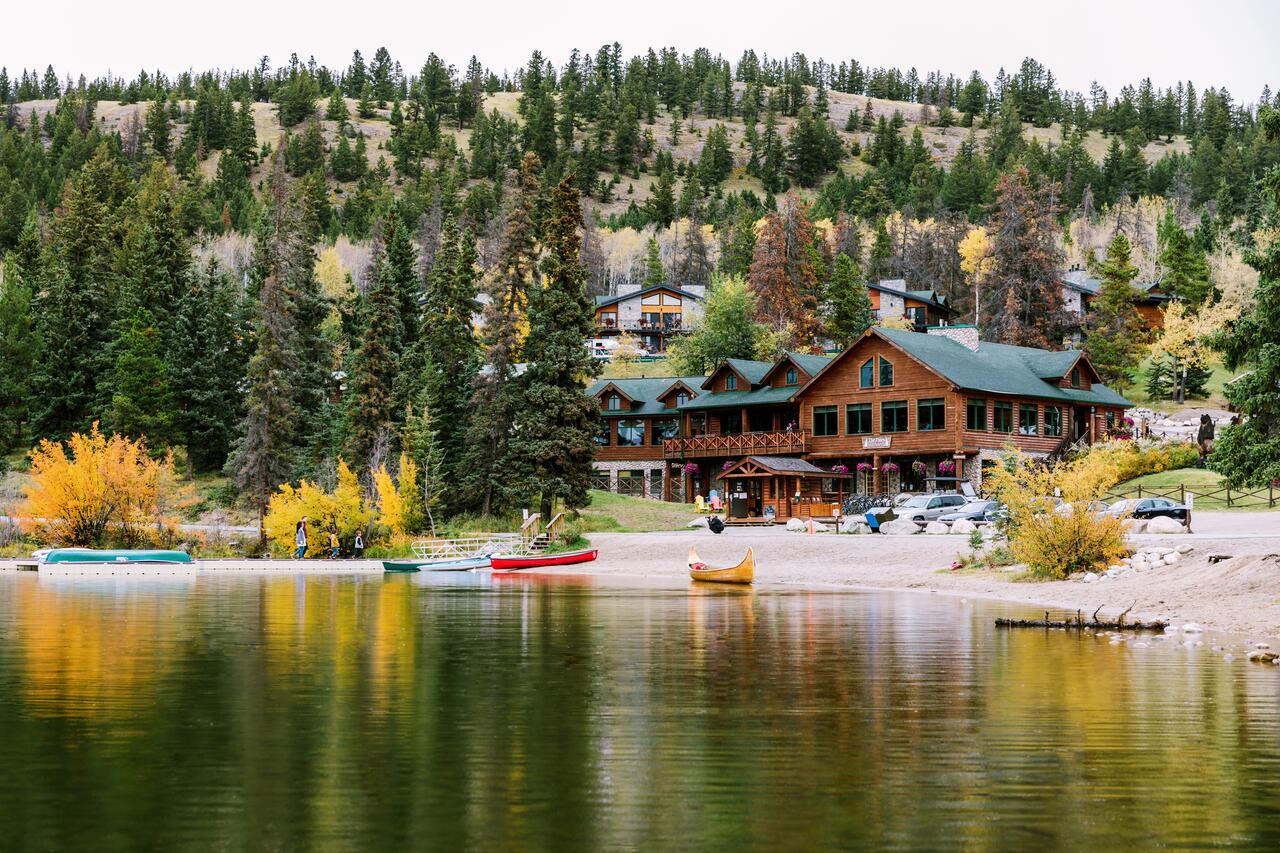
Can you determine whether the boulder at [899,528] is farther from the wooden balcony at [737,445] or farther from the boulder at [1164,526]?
the wooden balcony at [737,445]

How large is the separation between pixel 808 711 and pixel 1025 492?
23.8m

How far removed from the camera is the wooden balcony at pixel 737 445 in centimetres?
7244

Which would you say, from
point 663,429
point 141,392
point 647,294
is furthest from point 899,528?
point 647,294

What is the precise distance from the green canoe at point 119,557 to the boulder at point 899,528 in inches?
1100

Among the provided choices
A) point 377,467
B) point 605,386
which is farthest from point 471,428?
point 605,386

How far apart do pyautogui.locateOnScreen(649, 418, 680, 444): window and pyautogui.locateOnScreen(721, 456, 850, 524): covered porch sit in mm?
12924

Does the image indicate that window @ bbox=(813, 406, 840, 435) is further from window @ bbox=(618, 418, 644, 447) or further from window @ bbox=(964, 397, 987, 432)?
window @ bbox=(618, 418, 644, 447)

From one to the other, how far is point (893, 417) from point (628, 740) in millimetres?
58927

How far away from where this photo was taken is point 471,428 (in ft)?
220

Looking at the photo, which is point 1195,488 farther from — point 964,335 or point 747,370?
point 747,370

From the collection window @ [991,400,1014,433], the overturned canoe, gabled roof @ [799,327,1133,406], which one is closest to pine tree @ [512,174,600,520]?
the overturned canoe

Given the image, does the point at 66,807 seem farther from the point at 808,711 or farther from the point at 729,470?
the point at 729,470

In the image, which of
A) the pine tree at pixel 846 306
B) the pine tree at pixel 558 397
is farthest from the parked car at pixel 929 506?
the pine tree at pixel 846 306

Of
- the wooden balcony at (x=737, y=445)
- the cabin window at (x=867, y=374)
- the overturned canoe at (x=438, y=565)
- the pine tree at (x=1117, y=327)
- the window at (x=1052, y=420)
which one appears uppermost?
the pine tree at (x=1117, y=327)
